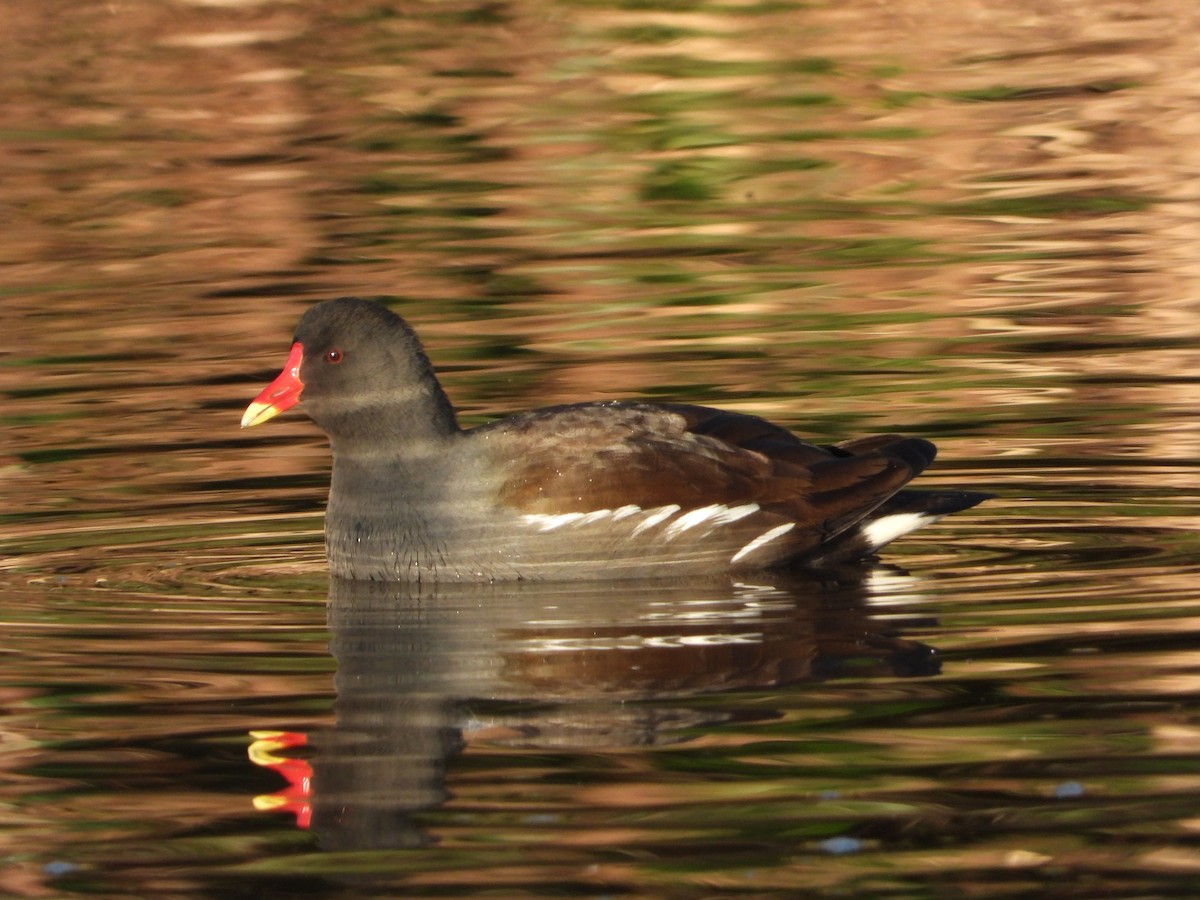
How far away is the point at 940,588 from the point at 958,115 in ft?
37.6

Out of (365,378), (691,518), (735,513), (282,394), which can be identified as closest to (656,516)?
(691,518)

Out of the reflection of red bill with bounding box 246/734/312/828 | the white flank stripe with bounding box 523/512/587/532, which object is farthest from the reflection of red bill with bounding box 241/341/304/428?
the reflection of red bill with bounding box 246/734/312/828

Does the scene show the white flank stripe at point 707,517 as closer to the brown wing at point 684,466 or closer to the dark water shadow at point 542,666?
the brown wing at point 684,466

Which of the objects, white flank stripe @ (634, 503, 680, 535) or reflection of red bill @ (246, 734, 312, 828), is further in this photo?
white flank stripe @ (634, 503, 680, 535)

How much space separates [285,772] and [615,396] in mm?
5260

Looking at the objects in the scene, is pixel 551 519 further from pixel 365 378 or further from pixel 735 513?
pixel 365 378

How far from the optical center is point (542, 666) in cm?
656

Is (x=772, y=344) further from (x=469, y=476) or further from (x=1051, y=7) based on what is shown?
(x=1051, y=7)

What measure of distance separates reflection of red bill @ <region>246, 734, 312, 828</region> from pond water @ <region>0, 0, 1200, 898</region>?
0.02 meters

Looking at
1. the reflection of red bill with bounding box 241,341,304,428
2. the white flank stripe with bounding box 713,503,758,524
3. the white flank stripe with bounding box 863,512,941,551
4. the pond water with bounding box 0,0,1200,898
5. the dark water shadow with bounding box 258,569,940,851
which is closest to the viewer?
the pond water with bounding box 0,0,1200,898

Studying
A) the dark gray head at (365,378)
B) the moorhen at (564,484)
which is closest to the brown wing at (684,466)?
the moorhen at (564,484)

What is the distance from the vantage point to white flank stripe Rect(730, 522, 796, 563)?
7.84 metres

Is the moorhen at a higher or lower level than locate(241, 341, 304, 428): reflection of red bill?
lower

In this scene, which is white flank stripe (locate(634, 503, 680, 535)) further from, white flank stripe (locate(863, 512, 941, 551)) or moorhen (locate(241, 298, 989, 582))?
white flank stripe (locate(863, 512, 941, 551))
